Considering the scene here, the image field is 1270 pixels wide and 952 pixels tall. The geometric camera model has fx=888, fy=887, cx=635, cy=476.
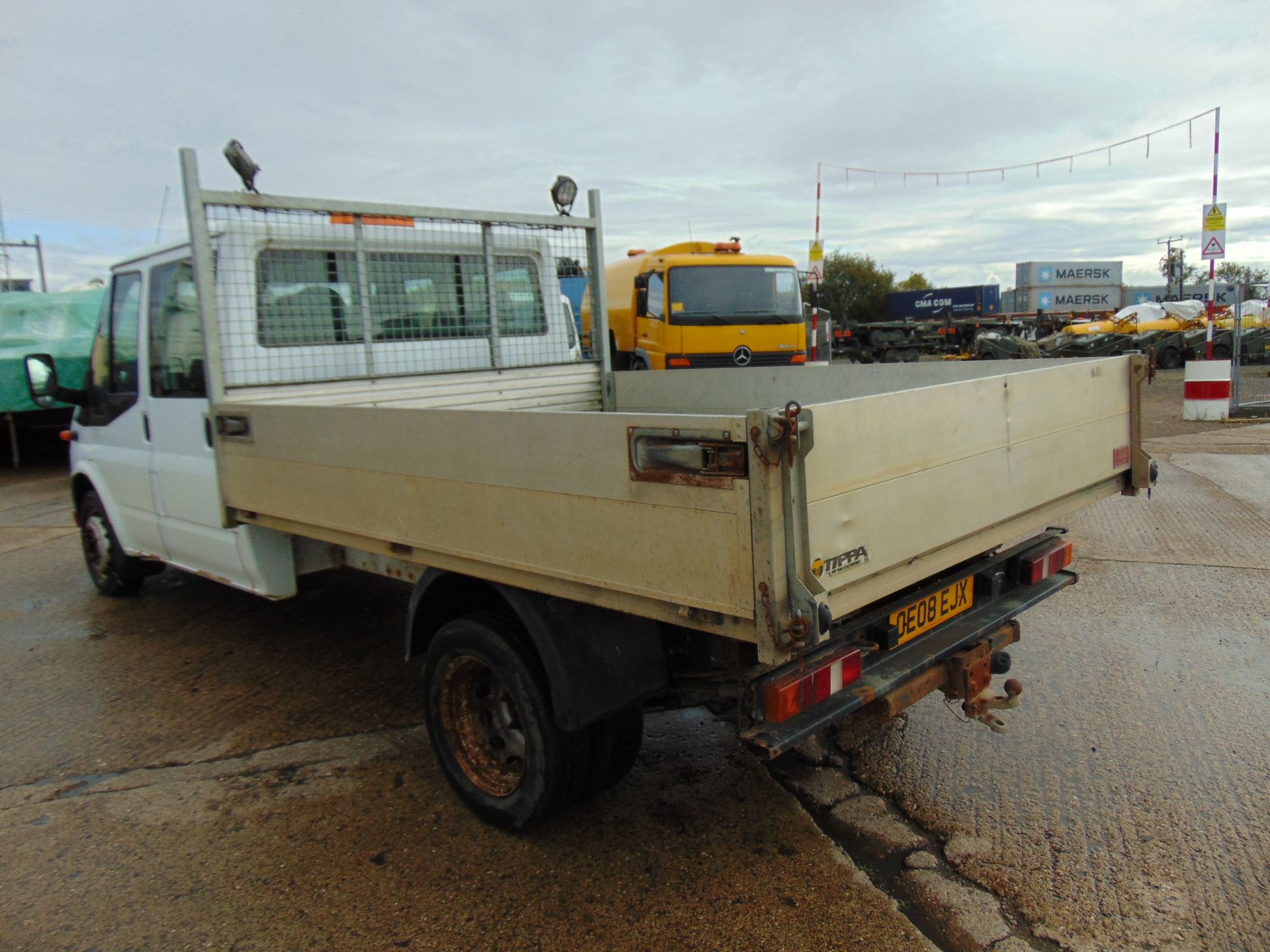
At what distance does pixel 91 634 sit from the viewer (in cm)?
557

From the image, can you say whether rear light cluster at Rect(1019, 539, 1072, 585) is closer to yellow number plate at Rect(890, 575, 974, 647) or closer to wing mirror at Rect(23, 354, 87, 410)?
yellow number plate at Rect(890, 575, 974, 647)

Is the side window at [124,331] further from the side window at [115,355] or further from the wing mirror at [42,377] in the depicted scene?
the wing mirror at [42,377]

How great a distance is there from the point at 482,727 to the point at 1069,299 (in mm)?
57957

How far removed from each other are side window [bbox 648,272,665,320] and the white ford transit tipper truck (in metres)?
7.93

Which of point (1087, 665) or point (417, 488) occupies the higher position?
point (417, 488)

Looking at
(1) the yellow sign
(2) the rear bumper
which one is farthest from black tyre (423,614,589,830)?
(1) the yellow sign

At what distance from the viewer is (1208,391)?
13344 millimetres

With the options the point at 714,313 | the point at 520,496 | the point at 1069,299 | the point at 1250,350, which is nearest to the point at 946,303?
the point at 1250,350

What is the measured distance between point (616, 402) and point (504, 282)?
987 mm

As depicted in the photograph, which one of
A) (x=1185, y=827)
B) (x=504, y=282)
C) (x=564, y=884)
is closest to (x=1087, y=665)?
(x=1185, y=827)

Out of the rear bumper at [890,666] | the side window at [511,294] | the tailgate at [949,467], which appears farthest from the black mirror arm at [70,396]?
the tailgate at [949,467]

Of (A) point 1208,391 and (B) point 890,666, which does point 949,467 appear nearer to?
(B) point 890,666

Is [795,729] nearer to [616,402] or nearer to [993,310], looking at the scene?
[616,402]

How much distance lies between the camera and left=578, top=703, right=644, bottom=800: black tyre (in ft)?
9.68
